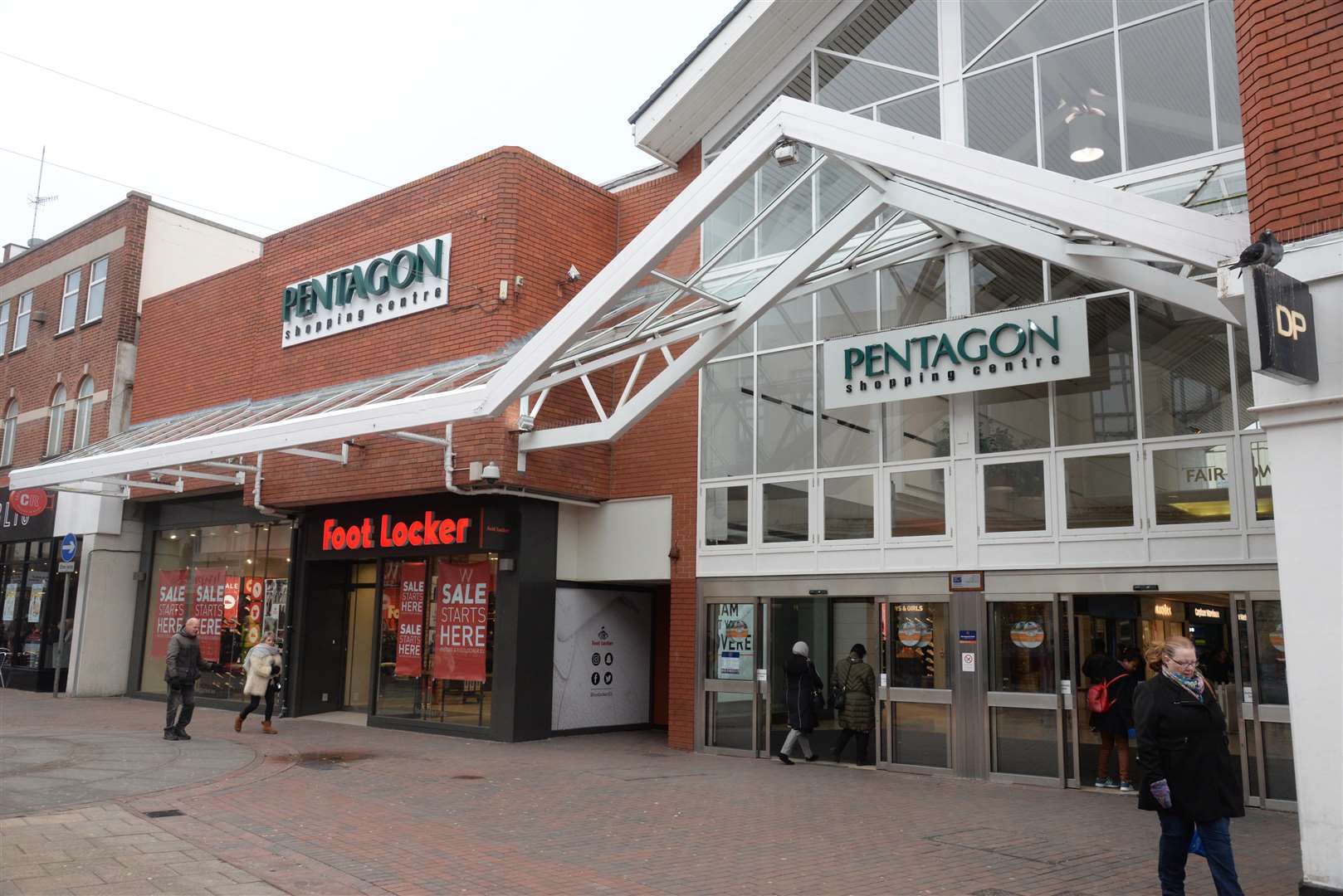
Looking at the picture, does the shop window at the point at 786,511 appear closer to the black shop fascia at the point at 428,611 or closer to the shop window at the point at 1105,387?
the shop window at the point at 1105,387

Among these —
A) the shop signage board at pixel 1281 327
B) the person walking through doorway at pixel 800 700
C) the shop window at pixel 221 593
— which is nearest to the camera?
the shop signage board at pixel 1281 327

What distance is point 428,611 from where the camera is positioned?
1606 cm

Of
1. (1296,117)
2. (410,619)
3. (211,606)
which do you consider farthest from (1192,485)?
(211,606)

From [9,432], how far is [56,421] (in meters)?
2.64

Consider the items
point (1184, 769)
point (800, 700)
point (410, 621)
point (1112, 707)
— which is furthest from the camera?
point (410, 621)

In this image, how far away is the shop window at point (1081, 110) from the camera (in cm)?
1148

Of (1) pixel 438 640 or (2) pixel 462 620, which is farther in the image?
(1) pixel 438 640

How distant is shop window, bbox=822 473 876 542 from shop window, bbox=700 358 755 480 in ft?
4.25

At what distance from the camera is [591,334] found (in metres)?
14.9

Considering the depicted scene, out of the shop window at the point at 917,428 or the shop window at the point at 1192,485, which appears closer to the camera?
the shop window at the point at 1192,485

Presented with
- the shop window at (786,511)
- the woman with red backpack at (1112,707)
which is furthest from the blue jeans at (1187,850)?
the shop window at (786,511)

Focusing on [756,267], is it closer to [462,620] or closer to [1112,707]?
[462,620]

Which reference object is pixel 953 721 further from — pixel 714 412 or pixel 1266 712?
pixel 714 412

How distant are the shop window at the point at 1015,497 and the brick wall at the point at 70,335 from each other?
18372 millimetres
